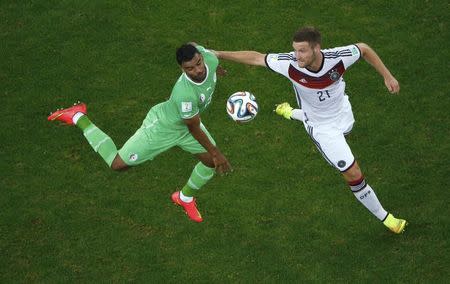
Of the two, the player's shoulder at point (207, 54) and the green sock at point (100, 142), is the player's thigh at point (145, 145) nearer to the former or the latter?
the green sock at point (100, 142)

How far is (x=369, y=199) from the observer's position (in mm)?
10320

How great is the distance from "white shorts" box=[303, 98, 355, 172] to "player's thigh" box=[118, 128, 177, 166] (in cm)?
202

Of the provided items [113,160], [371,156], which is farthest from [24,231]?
[371,156]

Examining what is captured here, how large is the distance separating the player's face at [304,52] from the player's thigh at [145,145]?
83.0 inches

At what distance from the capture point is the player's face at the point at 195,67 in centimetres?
946

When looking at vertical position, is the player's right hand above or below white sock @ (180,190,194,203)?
above

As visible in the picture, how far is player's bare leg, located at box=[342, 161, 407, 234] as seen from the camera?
33.5ft

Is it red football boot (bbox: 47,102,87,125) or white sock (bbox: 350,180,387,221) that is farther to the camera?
red football boot (bbox: 47,102,87,125)

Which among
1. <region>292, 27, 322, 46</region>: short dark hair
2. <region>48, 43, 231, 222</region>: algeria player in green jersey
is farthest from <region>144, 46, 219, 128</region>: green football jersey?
<region>292, 27, 322, 46</region>: short dark hair

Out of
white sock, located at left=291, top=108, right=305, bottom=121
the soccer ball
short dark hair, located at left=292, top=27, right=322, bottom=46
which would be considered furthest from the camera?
white sock, located at left=291, top=108, right=305, bottom=121

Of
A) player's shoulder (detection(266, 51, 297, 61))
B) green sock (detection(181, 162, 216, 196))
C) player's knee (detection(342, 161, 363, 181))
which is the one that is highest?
player's shoulder (detection(266, 51, 297, 61))

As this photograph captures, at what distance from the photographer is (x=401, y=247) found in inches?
412

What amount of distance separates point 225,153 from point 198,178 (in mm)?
1469

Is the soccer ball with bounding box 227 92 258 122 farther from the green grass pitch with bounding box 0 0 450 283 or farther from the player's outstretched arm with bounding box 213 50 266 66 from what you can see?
the green grass pitch with bounding box 0 0 450 283
